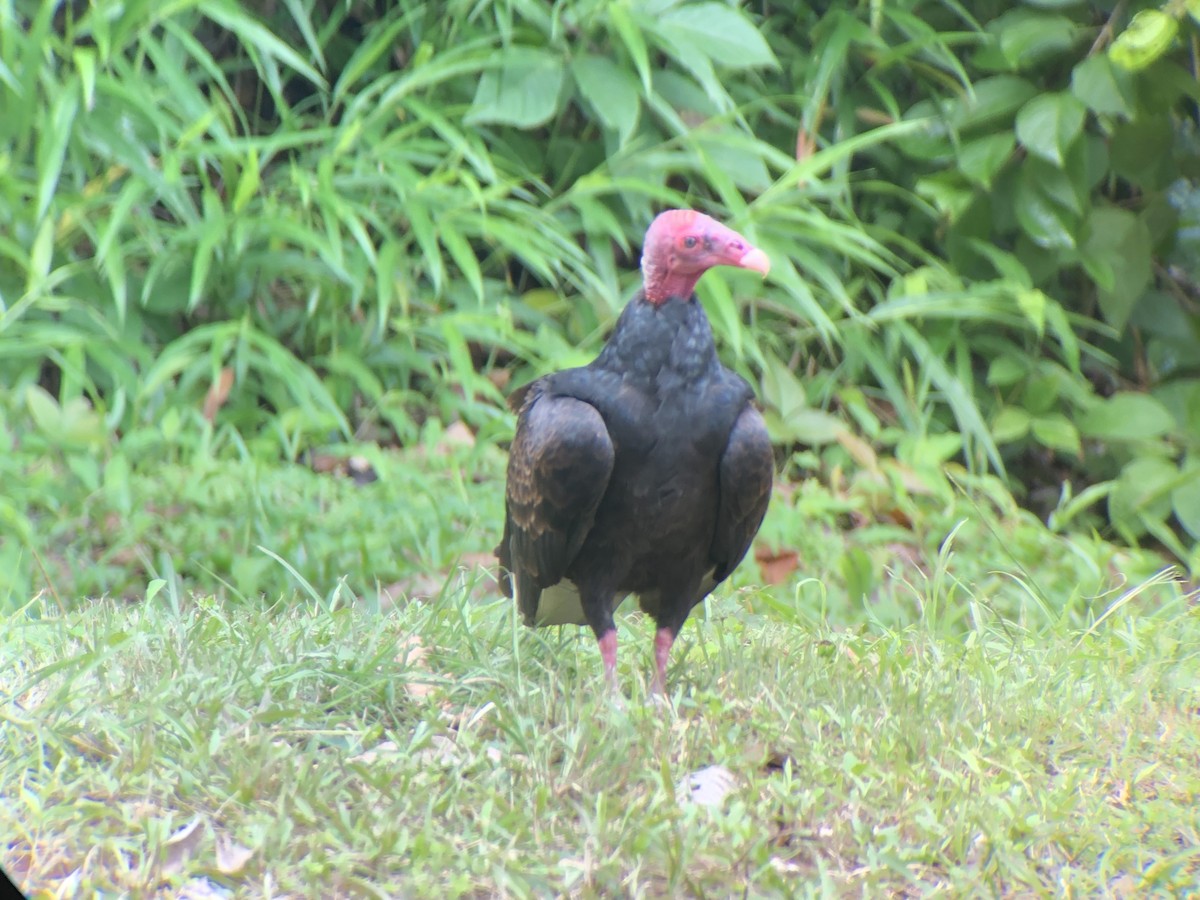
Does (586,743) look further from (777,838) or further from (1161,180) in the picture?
(1161,180)

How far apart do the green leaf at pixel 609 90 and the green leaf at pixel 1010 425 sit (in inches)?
67.0

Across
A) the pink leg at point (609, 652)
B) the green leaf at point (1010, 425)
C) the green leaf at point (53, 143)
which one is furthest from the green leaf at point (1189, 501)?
the green leaf at point (53, 143)

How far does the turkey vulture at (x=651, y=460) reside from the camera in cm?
263

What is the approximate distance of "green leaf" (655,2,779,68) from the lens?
179 inches

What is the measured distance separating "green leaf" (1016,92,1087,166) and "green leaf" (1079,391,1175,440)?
91 centimetres

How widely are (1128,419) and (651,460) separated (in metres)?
2.88

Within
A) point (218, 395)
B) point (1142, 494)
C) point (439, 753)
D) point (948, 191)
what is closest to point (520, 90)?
point (218, 395)

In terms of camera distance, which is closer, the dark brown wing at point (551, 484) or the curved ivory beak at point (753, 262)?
the dark brown wing at point (551, 484)

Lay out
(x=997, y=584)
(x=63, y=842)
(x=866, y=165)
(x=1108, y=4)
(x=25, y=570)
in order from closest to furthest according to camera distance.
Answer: (x=63, y=842)
(x=25, y=570)
(x=997, y=584)
(x=1108, y=4)
(x=866, y=165)

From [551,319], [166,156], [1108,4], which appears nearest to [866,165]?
[1108,4]

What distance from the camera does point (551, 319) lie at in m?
4.98

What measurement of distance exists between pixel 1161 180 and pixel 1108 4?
0.68 m

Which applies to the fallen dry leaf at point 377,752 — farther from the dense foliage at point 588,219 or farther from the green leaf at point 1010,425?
the green leaf at point 1010,425

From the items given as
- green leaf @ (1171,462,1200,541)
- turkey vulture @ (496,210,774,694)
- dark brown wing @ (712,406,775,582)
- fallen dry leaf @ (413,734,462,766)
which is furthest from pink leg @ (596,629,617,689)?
green leaf @ (1171,462,1200,541)
